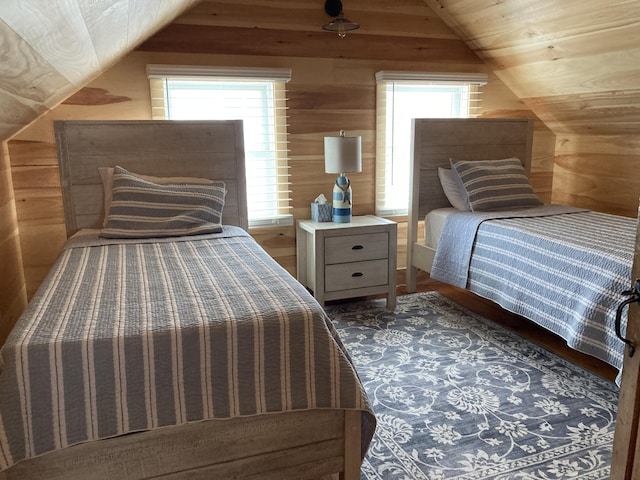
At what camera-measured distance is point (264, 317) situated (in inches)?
57.6

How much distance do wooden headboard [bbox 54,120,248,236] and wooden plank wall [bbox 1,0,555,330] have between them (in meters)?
0.25

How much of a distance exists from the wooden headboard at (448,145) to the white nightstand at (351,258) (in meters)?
0.48

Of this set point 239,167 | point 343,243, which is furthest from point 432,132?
point 239,167

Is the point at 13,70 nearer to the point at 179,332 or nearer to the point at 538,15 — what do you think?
the point at 179,332

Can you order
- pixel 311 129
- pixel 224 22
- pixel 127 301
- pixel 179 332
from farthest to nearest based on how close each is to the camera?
1. pixel 311 129
2. pixel 224 22
3. pixel 127 301
4. pixel 179 332

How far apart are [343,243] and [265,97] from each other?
1.10 meters

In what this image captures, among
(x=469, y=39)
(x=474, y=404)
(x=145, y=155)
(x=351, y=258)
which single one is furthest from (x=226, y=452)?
(x=469, y=39)

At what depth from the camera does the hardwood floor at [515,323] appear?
8.25ft

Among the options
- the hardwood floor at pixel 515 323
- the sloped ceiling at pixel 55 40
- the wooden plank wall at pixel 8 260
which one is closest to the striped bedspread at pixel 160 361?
the sloped ceiling at pixel 55 40

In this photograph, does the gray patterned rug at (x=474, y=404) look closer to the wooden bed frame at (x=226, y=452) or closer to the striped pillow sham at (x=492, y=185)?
the wooden bed frame at (x=226, y=452)

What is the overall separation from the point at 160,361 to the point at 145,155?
1.88 m

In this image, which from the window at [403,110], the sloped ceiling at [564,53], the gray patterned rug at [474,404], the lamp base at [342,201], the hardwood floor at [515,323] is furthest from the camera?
the window at [403,110]

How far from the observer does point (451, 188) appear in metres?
3.53

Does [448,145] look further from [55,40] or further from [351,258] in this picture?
[55,40]
